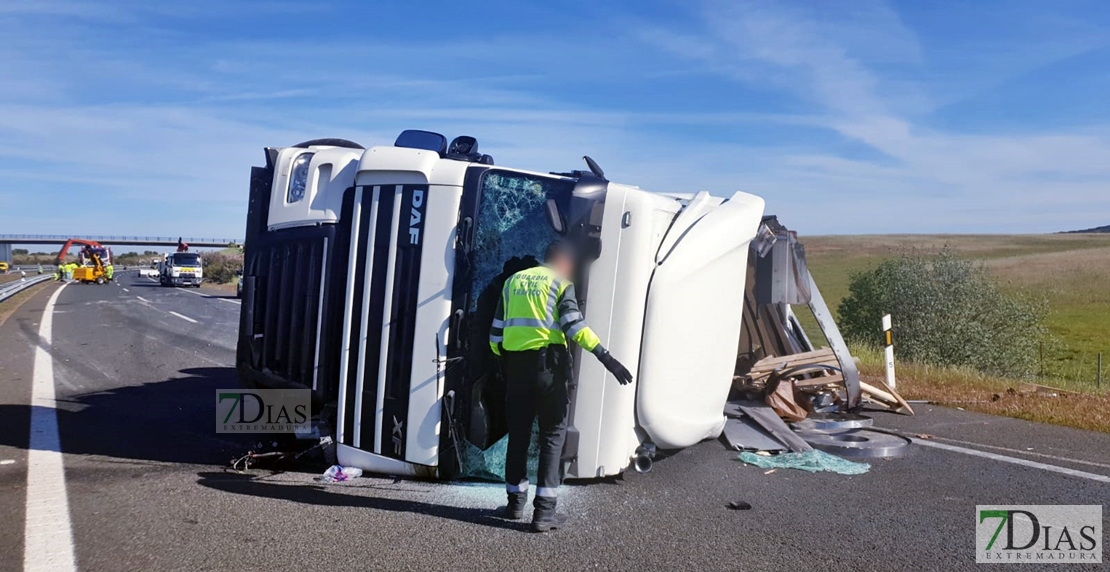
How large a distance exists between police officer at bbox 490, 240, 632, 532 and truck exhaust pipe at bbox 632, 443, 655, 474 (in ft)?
2.52

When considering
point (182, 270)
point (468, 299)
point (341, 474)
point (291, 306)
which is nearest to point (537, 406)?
point (468, 299)

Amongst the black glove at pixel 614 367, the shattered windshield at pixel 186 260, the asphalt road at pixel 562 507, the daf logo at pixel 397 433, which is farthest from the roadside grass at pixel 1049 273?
the shattered windshield at pixel 186 260

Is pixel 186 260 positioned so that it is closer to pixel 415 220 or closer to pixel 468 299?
pixel 415 220

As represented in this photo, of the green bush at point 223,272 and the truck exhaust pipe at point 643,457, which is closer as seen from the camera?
the truck exhaust pipe at point 643,457

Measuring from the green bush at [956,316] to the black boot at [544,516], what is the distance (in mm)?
20795

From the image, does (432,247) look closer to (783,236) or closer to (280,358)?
(280,358)

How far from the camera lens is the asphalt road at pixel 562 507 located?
395 centimetres

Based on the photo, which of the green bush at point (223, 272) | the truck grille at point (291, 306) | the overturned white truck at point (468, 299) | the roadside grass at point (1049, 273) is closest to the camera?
the overturned white truck at point (468, 299)

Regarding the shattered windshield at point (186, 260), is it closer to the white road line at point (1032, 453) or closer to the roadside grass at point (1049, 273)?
the roadside grass at point (1049, 273)

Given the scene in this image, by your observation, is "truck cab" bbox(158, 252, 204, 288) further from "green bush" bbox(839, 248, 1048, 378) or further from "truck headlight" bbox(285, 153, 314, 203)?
"truck headlight" bbox(285, 153, 314, 203)

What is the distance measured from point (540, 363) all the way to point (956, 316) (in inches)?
919

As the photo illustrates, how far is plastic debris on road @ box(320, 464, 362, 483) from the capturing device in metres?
5.24

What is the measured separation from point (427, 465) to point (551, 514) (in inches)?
37.8

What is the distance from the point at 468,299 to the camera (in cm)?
492
